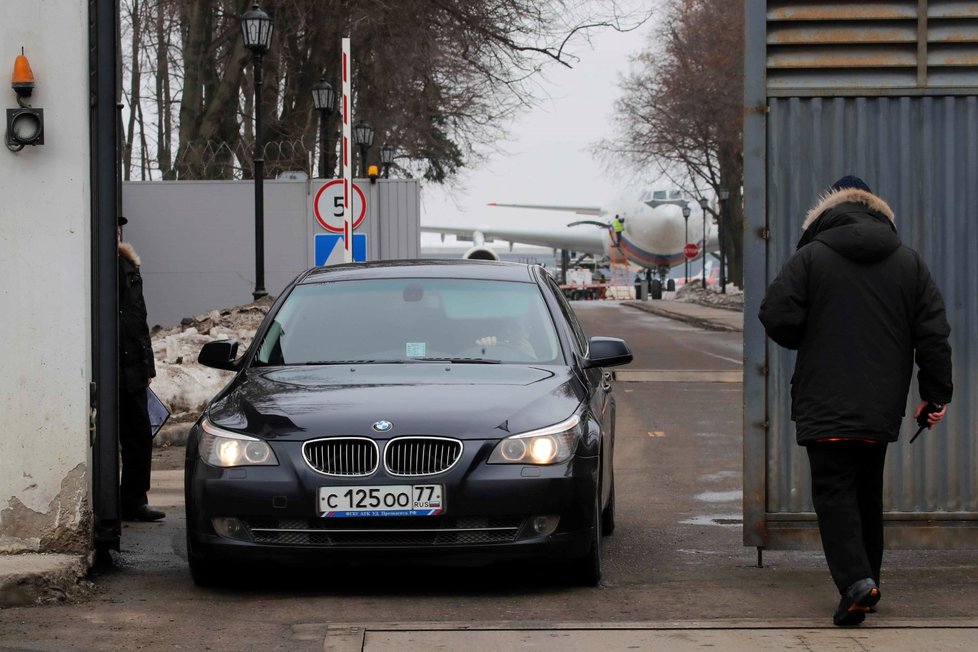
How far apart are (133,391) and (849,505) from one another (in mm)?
4527

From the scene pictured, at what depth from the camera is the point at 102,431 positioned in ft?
25.1

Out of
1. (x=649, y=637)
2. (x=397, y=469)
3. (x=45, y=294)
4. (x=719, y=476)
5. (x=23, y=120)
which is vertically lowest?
(x=719, y=476)

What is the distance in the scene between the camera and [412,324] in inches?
320

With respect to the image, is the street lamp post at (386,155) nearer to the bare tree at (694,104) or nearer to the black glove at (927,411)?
the bare tree at (694,104)

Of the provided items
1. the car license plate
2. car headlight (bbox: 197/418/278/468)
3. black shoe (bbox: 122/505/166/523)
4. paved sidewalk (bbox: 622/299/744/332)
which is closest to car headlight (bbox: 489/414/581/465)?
the car license plate

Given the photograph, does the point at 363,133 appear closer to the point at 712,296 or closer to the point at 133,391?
the point at 133,391

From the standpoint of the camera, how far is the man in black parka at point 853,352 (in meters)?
6.38

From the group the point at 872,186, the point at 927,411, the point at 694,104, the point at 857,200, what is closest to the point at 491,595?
the point at 927,411

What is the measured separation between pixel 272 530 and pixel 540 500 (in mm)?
1121

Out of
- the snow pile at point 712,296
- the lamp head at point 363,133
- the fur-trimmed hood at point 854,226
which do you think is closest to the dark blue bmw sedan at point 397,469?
the fur-trimmed hood at point 854,226

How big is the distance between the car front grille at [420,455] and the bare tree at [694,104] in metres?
41.4

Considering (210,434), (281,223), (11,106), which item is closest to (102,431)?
(210,434)

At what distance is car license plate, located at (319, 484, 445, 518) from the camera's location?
672cm

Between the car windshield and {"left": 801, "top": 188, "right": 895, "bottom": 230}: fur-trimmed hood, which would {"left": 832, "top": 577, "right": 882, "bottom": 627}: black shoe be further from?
the car windshield
